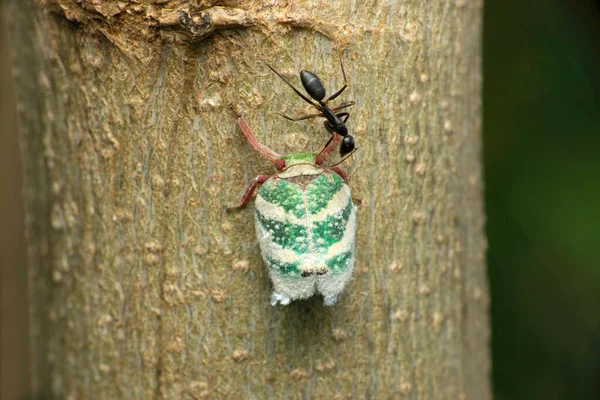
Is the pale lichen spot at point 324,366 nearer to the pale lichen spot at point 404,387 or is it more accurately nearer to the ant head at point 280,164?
the pale lichen spot at point 404,387

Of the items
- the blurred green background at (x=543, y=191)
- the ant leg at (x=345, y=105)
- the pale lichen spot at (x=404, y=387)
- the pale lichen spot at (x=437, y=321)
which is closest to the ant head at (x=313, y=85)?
the ant leg at (x=345, y=105)

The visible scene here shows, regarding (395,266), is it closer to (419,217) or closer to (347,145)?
(419,217)

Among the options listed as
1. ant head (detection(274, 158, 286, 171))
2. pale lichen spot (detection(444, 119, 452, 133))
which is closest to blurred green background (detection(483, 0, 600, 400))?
pale lichen spot (detection(444, 119, 452, 133))

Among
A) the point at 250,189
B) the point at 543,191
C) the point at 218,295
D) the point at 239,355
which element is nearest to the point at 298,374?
the point at 239,355

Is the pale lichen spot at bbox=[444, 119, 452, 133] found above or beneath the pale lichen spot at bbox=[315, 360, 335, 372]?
above

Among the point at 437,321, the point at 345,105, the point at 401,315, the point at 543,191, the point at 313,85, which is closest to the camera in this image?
the point at 313,85

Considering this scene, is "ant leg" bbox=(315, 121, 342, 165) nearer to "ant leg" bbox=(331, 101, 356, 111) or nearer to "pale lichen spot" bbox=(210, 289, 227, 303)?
"ant leg" bbox=(331, 101, 356, 111)

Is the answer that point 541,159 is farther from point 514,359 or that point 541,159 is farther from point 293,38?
point 293,38
